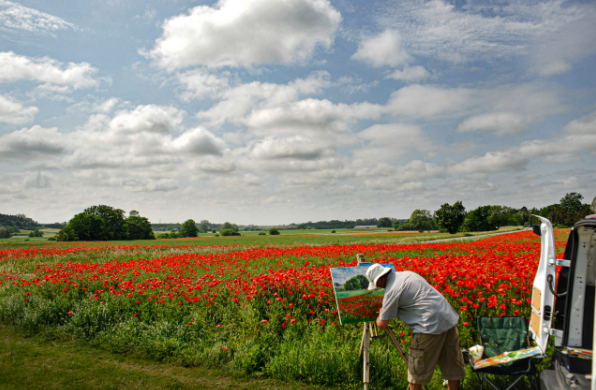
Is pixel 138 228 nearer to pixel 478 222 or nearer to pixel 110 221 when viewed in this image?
pixel 110 221

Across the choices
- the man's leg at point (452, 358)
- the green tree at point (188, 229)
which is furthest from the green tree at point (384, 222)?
the man's leg at point (452, 358)

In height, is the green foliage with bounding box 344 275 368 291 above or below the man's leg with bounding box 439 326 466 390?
above

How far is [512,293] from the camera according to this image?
21.4 feet

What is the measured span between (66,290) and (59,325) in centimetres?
188

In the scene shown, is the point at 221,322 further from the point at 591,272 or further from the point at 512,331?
the point at 591,272

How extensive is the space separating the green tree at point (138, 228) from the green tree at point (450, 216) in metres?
77.4

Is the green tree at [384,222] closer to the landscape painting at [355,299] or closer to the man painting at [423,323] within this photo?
the landscape painting at [355,299]

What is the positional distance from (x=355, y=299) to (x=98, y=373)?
4900 millimetres

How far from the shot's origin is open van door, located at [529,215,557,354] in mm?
3816

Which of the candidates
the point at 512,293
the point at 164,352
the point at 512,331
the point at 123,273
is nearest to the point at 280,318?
the point at 164,352

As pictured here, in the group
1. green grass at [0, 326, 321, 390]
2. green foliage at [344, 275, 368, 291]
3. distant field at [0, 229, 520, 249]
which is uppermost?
green foliage at [344, 275, 368, 291]

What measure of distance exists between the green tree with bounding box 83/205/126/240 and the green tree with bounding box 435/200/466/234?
81.6m

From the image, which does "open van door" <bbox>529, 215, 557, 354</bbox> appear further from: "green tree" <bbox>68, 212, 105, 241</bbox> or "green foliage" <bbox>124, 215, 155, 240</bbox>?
"green foliage" <bbox>124, 215, 155, 240</bbox>

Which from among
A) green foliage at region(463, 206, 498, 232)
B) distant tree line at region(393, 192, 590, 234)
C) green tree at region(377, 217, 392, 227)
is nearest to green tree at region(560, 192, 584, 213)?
distant tree line at region(393, 192, 590, 234)
